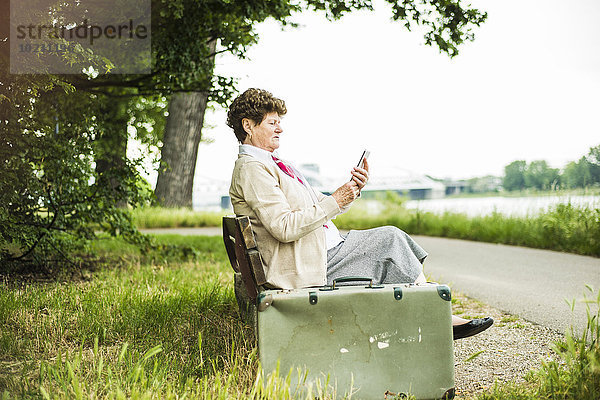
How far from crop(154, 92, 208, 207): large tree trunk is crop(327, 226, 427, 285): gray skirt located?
446 inches

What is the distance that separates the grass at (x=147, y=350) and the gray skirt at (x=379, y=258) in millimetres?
710

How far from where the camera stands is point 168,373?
3.21 meters

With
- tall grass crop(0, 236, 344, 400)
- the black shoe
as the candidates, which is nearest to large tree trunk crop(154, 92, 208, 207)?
tall grass crop(0, 236, 344, 400)

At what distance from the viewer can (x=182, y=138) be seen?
1493cm

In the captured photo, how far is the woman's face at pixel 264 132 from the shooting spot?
359 centimetres

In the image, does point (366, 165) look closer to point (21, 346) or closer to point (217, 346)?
point (217, 346)

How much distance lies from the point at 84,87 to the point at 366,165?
176 inches

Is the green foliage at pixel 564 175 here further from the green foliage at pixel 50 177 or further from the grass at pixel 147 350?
the green foliage at pixel 50 177

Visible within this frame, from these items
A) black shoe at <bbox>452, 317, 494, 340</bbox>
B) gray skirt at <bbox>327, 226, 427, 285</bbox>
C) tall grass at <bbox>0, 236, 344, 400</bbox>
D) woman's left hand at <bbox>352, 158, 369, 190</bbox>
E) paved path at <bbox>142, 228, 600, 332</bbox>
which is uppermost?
woman's left hand at <bbox>352, 158, 369, 190</bbox>

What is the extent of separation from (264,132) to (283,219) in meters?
0.67

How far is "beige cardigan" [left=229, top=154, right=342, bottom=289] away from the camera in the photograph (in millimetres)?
3164

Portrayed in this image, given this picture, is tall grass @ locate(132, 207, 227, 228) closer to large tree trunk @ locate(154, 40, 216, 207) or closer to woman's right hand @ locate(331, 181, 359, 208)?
large tree trunk @ locate(154, 40, 216, 207)

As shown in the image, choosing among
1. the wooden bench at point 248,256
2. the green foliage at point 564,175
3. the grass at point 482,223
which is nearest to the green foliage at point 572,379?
the wooden bench at point 248,256

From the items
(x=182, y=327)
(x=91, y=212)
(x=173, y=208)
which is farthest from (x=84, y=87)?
(x=173, y=208)
